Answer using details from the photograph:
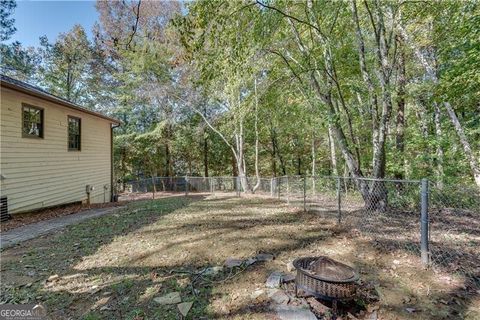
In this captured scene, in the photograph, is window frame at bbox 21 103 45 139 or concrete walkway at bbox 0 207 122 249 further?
window frame at bbox 21 103 45 139

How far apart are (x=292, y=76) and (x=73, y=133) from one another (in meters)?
7.66

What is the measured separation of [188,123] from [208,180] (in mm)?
6390

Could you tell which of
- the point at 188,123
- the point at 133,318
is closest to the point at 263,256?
the point at 133,318

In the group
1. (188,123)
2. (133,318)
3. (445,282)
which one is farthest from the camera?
(188,123)

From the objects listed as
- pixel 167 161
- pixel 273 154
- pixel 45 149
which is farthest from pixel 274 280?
pixel 167 161

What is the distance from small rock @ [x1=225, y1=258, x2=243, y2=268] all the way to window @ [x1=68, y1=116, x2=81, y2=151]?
806 cm

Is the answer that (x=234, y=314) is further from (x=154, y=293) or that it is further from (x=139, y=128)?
(x=139, y=128)

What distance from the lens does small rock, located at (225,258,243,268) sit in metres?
3.29

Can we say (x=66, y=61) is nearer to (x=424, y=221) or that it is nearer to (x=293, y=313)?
(x=293, y=313)

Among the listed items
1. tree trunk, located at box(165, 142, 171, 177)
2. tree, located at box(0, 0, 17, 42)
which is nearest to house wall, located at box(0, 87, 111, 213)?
tree, located at box(0, 0, 17, 42)

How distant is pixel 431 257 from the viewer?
340 centimetres

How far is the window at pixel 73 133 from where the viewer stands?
906 centimetres

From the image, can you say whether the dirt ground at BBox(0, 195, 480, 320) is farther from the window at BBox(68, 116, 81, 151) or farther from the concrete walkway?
the window at BBox(68, 116, 81, 151)

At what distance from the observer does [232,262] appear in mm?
3391
